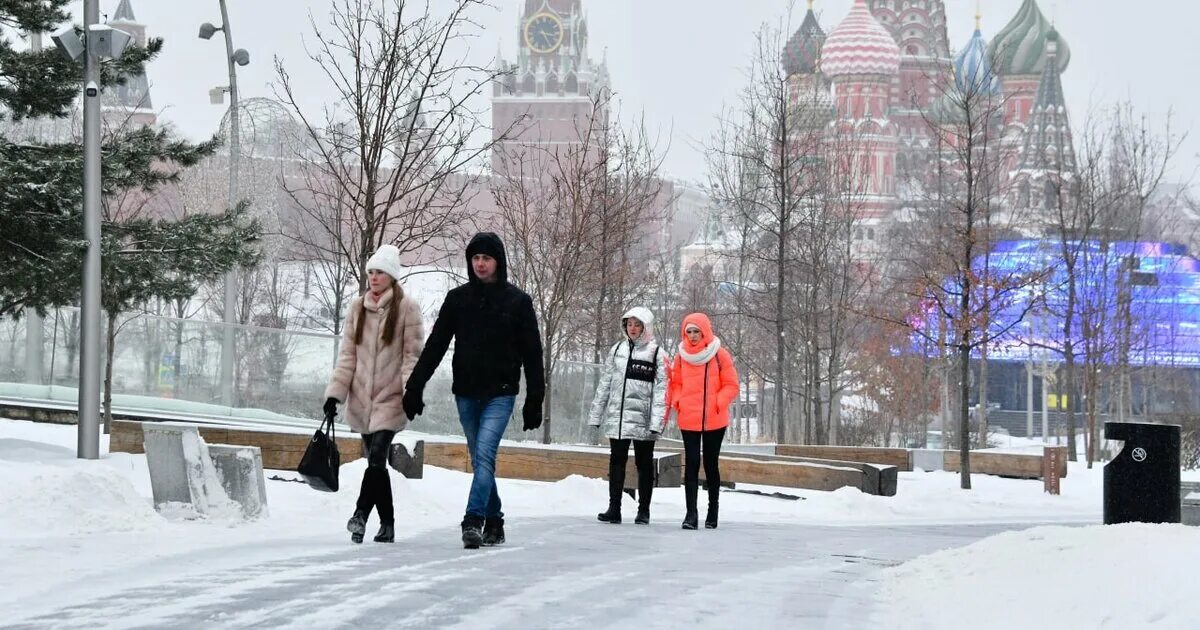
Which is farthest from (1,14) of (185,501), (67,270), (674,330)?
(674,330)

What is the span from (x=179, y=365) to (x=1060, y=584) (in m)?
16.9

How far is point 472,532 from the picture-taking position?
9953 mm

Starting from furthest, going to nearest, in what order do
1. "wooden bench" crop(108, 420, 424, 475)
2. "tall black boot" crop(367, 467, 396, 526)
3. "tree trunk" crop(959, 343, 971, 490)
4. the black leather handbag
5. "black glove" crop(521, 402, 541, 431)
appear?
"tree trunk" crop(959, 343, 971, 490) → "wooden bench" crop(108, 420, 424, 475) → "tall black boot" crop(367, 467, 396, 526) → the black leather handbag → "black glove" crop(521, 402, 541, 431)

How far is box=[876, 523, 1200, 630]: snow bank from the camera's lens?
696cm

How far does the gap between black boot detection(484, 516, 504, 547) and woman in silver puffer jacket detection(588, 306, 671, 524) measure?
2651 mm

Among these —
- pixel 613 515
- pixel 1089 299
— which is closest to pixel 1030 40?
pixel 1089 299

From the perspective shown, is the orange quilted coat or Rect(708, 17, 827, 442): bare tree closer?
the orange quilted coat

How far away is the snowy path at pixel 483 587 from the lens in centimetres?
695

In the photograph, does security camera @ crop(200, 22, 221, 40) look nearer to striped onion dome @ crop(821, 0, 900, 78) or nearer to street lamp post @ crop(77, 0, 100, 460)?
street lamp post @ crop(77, 0, 100, 460)

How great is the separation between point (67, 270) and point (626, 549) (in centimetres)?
677

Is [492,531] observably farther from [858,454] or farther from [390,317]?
[858,454]

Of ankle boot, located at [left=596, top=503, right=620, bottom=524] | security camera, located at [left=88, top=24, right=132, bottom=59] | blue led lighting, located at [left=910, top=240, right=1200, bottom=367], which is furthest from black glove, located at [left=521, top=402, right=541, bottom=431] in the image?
blue led lighting, located at [left=910, top=240, right=1200, bottom=367]

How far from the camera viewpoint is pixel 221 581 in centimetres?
795

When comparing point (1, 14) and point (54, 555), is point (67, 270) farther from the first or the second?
point (54, 555)
